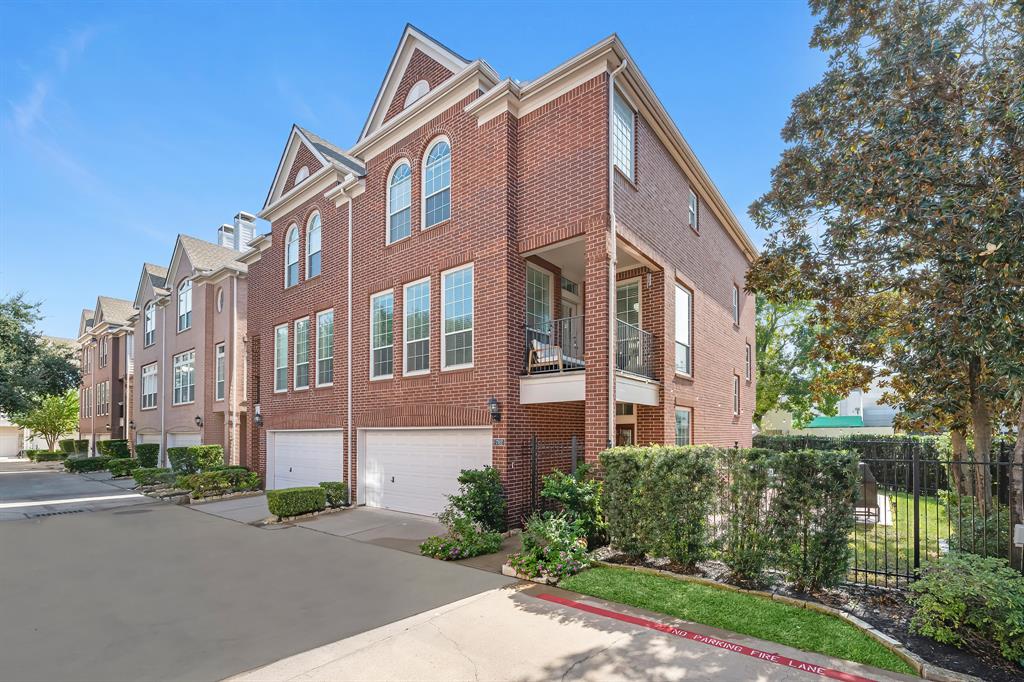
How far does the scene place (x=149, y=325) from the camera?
31.1 metres

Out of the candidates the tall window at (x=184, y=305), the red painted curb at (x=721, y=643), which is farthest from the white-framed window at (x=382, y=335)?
the tall window at (x=184, y=305)

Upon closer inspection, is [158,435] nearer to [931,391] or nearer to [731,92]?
[731,92]

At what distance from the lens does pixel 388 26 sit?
13602 mm

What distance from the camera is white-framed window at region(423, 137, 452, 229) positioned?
12.6 m

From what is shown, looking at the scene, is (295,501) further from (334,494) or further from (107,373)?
(107,373)

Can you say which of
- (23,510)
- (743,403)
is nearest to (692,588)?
(743,403)

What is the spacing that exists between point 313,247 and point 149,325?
67.8 feet

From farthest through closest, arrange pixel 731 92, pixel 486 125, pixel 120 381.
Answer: pixel 120 381 → pixel 486 125 → pixel 731 92

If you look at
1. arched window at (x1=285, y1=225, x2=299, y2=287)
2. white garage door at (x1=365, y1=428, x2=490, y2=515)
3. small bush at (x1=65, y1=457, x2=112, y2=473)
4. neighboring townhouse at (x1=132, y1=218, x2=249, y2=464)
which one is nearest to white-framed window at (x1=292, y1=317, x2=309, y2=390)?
arched window at (x1=285, y1=225, x2=299, y2=287)

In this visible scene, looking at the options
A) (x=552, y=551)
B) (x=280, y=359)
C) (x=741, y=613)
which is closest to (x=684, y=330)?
(x=552, y=551)

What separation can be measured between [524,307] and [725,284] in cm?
926

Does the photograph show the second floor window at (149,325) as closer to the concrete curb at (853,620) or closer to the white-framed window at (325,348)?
the white-framed window at (325,348)

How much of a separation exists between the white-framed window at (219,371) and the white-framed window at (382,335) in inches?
491

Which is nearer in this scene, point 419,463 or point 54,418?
point 419,463
